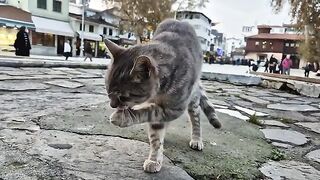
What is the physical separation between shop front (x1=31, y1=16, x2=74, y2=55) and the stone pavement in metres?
30.6

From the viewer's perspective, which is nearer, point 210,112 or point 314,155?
point 314,155

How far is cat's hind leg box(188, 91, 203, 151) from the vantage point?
2880 millimetres

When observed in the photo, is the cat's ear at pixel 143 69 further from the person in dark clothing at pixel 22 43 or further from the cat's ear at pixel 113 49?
the person in dark clothing at pixel 22 43

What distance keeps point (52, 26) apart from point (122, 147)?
112ft

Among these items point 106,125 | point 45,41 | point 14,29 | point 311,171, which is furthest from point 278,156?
point 45,41

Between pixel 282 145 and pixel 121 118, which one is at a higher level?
pixel 121 118

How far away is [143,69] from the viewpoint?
2057 millimetres

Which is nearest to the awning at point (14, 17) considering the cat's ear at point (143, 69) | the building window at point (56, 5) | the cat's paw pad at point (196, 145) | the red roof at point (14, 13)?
the red roof at point (14, 13)

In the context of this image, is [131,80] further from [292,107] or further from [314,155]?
[292,107]

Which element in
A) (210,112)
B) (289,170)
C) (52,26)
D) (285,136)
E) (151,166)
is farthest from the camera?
(52,26)

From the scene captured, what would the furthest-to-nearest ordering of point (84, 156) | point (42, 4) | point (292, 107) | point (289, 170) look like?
1. point (42, 4)
2. point (292, 107)
3. point (289, 170)
4. point (84, 156)

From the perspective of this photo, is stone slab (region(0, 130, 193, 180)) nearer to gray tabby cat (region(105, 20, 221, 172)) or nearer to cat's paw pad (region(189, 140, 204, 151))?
gray tabby cat (region(105, 20, 221, 172))

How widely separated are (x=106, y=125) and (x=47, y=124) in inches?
22.9

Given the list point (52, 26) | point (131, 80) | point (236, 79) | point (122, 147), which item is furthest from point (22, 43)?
point (52, 26)
